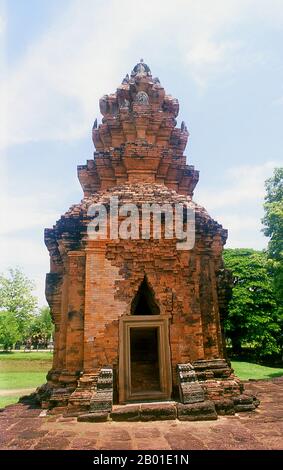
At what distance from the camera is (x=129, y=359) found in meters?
7.36

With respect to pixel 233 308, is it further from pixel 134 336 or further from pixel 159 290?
pixel 159 290

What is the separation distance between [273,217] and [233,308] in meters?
11.6

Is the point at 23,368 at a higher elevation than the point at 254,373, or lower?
lower

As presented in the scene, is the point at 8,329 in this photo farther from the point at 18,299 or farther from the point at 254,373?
the point at 254,373

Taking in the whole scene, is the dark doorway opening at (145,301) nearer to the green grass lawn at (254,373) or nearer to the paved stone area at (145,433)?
the paved stone area at (145,433)

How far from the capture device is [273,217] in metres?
16.1

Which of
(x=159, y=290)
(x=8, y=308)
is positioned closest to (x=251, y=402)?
(x=159, y=290)

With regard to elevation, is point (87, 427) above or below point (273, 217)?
below

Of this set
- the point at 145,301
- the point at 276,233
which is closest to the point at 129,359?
the point at 145,301

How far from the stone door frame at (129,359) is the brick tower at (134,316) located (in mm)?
20

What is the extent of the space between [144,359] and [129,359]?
383 cm

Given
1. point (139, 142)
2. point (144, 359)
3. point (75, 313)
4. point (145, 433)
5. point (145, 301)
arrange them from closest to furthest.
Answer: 1. point (145, 433)
2. point (75, 313)
3. point (145, 301)
4. point (139, 142)
5. point (144, 359)

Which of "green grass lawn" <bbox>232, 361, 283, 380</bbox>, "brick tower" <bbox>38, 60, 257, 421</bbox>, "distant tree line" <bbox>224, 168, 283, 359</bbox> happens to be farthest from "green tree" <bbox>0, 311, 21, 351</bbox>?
"brick tower" <bbox>38, 60, 257, 421</bbox>
